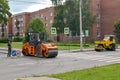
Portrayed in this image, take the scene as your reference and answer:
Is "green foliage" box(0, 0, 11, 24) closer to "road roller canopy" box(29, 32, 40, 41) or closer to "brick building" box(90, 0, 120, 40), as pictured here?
"brick building" box(90, 0, 120, 40)

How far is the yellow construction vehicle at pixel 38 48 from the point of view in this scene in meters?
27.0

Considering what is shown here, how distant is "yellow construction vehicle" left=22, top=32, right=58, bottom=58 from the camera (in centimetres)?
2701

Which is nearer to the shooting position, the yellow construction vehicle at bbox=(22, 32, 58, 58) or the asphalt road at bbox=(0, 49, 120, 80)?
the asphalt road at bbox=(0, 49, 120, 80)

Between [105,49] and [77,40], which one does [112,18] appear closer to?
[77,40]

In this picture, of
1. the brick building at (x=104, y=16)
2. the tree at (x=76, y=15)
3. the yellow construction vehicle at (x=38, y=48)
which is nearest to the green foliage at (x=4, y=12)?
the tree at (x=76, y=15)

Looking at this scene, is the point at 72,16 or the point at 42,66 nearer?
the point at 42,66

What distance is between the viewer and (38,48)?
2841 cm

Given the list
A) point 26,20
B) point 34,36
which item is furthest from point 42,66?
point 26,20

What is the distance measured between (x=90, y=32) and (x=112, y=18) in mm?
6498

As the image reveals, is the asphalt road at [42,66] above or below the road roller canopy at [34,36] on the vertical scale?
below

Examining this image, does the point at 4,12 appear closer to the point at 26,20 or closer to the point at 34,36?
the point at 26,20

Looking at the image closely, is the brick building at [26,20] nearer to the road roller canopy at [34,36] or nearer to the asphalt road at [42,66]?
the road roller canopy at [34,36]

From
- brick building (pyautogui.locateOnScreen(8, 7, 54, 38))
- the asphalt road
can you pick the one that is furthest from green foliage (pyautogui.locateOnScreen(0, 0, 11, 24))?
the asphalt road

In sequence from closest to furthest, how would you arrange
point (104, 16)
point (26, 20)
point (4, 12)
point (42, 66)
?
1. point (42, 66)
2. point (4, 12)
3. point (104, 16)
4. point (26, 20)
